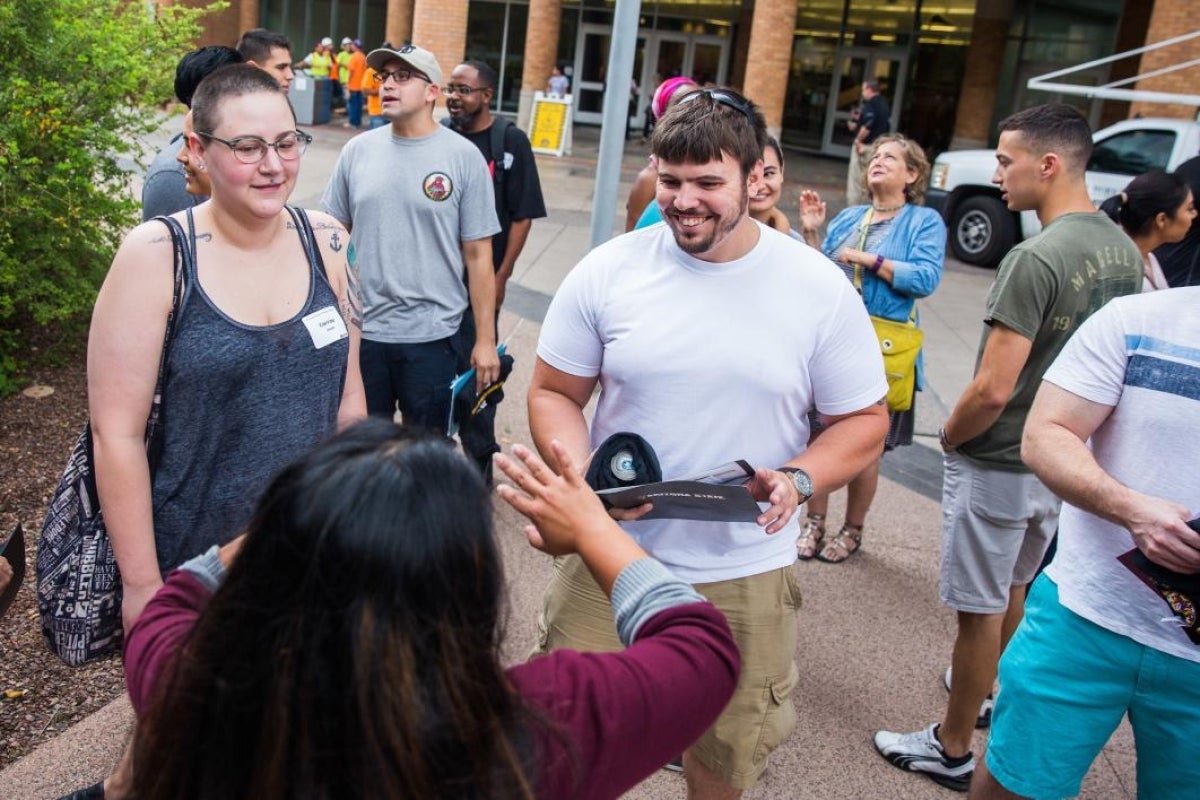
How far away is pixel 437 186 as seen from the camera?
4.32m

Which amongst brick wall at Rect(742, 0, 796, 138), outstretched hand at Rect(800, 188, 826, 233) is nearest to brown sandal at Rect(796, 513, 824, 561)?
outstretched hand at Rect(800, 188, 826, 233)

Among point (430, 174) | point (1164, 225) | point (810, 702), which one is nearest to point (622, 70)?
point (430, 174)

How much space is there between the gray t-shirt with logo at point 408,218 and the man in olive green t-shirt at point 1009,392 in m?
2.10

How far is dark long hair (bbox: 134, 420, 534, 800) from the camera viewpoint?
3.87 feet

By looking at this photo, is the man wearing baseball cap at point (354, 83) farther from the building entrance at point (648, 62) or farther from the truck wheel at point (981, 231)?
the truck wheel at point (981, 231)

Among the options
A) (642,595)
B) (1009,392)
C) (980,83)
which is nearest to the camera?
(642,595)

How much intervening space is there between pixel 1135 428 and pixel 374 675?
1973 millimetres

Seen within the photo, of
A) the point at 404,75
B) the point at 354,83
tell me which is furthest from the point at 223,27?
the point at 404,75

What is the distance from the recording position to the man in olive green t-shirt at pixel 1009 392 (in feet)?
10.6

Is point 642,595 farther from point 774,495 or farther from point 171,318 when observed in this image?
point 171,318

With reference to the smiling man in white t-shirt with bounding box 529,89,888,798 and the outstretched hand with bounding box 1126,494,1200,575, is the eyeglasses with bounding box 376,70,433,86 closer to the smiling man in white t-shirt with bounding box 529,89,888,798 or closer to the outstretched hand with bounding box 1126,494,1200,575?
the smiling man in white t-shirt with bounding box 529,89,888,798

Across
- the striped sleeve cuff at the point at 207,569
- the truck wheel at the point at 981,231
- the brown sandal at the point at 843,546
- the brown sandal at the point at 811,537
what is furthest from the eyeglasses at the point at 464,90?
the truck wheel at the point at 981,231

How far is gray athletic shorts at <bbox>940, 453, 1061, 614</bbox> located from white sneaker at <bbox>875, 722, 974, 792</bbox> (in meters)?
0.47

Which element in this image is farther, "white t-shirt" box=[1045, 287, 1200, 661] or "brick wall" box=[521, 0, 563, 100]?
"brick wall" box=[521, 0, 563, 100]
